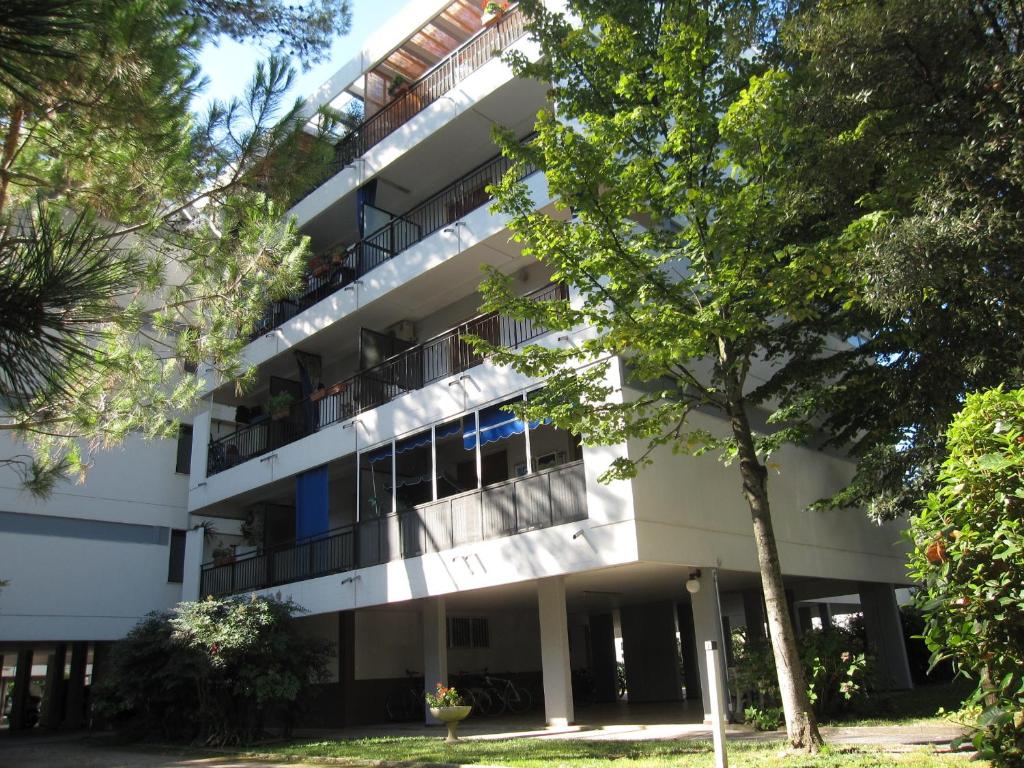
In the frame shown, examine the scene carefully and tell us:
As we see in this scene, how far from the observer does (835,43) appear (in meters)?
9.58

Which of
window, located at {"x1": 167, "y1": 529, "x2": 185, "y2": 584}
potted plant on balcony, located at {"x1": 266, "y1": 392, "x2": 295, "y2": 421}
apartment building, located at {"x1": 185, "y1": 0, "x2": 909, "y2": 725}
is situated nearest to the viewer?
apartment building, located at {"x1": 185, "y1": 0, "x2": 909, "y2": 725}

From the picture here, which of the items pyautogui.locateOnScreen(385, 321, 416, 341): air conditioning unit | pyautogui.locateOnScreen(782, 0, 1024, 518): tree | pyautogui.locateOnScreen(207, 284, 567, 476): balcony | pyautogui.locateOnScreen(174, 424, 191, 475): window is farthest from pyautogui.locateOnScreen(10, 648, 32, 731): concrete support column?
pyautogui.locateOnScreen(782, 0, 1024, 518): tree

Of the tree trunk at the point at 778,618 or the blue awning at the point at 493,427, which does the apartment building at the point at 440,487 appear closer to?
the blue awning at the point at 493,427

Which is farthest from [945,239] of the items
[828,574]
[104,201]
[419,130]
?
[419,130]

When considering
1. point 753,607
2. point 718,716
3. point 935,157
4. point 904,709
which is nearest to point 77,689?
point 753,607

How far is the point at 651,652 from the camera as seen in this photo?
859 inches

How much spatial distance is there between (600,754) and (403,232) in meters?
13.0

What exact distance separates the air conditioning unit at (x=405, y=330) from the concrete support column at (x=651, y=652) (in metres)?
8.66

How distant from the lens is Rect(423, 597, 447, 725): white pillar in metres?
16.7

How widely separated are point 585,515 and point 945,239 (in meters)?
6.66

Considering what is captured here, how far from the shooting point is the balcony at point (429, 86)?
1766cm

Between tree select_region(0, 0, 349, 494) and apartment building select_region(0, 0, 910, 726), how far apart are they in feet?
11.7

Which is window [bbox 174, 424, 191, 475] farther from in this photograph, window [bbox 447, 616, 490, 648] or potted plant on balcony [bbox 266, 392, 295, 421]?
window [bbox 447, 616, 490, 648]

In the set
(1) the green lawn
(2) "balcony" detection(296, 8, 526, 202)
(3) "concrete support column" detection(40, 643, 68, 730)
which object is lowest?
(1) the green lawn
